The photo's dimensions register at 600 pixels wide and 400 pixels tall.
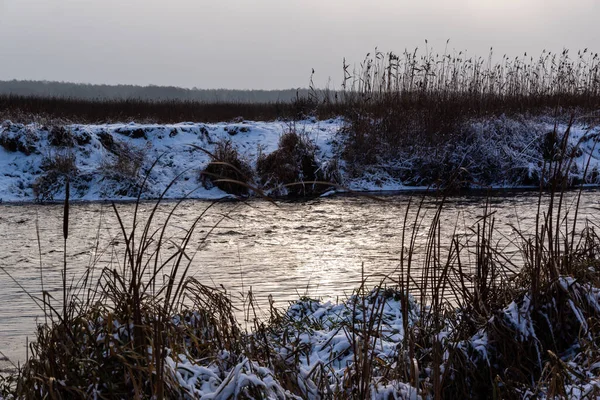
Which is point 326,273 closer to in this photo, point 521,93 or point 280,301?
point 280,301

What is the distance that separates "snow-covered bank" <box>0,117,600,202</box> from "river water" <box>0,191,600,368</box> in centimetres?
133

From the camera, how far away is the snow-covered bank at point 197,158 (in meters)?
12.6

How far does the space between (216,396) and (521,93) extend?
1555cm

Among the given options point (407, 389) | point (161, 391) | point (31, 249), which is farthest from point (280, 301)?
point (31, 249)

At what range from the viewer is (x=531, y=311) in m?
2.93

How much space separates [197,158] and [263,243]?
22.6ft

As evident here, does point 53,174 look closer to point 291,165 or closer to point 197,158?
point 197,158

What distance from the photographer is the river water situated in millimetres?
5059

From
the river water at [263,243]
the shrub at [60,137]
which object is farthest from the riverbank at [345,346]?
the shrub at [60,137]

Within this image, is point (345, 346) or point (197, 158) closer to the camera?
point (345, 346)

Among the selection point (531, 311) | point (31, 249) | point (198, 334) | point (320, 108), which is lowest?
point (31, 249)

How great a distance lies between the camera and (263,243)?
755 cm

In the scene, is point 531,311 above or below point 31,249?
above

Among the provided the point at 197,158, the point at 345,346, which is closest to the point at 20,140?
the point at 197,158
